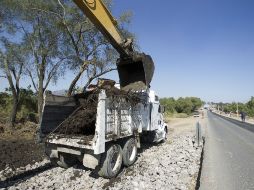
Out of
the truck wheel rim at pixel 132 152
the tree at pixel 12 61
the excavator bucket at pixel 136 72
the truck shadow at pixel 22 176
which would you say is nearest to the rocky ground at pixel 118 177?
the truck shadow at pixel 22 176

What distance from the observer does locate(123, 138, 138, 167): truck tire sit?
8.65m

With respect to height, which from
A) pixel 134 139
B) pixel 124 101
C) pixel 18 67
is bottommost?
pixel 134 139

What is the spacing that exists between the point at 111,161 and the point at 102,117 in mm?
1436

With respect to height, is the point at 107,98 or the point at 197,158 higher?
the point at 107,98

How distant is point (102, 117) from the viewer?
7.22 m

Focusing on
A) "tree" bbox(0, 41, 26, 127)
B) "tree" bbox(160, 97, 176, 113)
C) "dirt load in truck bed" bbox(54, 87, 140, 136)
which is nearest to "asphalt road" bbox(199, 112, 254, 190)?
"dirt load in truck bed" bbox(54, 87, 140, 136)

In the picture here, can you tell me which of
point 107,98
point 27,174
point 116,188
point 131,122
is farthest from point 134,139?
point 27,174

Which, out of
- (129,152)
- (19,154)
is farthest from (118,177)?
(19,154)

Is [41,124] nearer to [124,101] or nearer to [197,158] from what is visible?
[124,101]

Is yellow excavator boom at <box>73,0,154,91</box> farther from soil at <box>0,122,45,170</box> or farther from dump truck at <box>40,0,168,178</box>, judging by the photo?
soil at <box>0,122,45,170</box>

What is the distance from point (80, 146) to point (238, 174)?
194 inches

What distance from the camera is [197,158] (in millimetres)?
10008

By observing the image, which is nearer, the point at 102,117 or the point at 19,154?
the point at 102,117

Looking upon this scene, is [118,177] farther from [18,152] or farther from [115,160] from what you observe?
[18,152]
